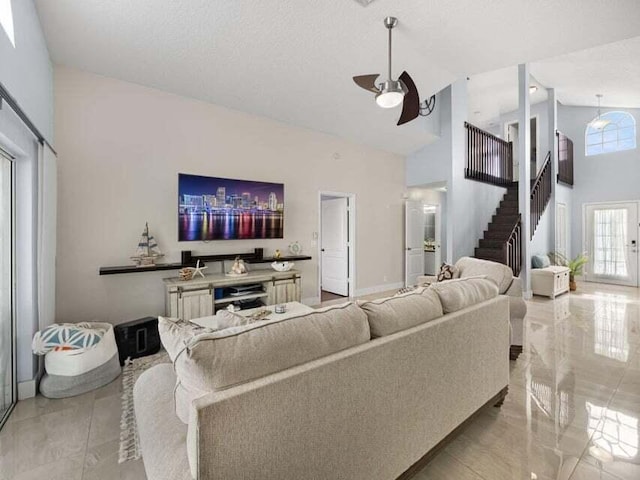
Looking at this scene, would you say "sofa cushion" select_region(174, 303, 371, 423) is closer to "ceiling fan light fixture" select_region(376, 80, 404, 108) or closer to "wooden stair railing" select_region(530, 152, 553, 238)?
"ceiling fan light fixture" select_region(376, 80, 404, 108)

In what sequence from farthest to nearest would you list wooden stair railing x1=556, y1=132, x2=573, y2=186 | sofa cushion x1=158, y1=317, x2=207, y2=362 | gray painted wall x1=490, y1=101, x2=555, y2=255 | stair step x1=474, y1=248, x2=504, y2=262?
wooden stair railing x1=556, y1=132, x2=573, y2=186 < gray painted wall x1=490, y1=101, x2=555, y2=255 < stair step x1=474, y1=248, x2=504, y2=262 < sofa cushion x1=158, y1=317, x2=207, y2=362

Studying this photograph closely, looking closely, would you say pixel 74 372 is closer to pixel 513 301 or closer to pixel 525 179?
pixel 513 301

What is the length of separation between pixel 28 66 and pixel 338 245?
4.77 m

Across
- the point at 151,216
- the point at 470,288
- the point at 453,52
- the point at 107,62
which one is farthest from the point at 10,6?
the point at 453,52

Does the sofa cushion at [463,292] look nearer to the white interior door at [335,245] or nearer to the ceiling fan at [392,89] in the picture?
the ceiling fan at [392,89]

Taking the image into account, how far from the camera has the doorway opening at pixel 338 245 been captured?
584 cm

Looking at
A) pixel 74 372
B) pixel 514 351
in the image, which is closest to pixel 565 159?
pixel 514 351

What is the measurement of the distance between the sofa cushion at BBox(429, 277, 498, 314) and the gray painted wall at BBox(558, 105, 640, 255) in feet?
26.0

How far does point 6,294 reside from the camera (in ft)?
7.52

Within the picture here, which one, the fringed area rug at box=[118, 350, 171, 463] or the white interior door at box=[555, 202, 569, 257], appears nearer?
the fringed area rug at box=[118, 350, 171, 463]

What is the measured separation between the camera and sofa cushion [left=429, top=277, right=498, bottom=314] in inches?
72.7

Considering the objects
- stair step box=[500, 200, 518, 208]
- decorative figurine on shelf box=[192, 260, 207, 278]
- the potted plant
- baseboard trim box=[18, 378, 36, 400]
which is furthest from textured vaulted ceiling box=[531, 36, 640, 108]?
baseboard trim box=[18, 378, 36, 400]

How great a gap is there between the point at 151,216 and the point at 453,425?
3739 millimetres

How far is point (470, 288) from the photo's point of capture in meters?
2.04
